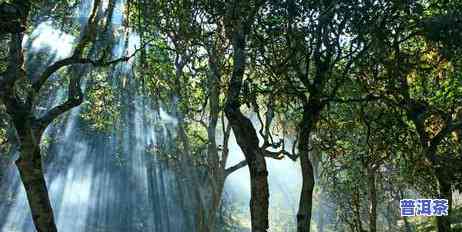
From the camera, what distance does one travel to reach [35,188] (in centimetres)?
1303

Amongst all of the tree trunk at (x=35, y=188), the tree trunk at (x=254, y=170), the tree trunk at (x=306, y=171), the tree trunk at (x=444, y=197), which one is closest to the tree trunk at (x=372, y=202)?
the tree trunk at (x=444, y=197)

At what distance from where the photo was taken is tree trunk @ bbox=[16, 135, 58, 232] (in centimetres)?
1288

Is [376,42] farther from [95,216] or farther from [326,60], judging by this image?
[95,216]

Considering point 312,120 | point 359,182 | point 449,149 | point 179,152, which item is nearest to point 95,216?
point 179,152

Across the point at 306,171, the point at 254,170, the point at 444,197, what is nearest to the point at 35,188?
the point at 254,170

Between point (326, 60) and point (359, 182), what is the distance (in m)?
13.7

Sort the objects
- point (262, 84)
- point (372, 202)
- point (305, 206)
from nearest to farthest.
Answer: point (305, 206), point (262, 84), point (372, 202)

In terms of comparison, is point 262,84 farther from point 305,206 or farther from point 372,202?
point 372,202

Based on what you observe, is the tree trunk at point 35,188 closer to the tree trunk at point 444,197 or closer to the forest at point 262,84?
the forest at point 262,84

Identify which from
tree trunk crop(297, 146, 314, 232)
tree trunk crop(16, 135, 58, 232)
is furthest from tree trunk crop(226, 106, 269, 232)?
tree trunk crop(16, 135, 58, 232)

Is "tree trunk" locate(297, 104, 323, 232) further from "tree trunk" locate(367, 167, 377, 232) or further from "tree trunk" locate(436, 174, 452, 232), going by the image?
"tree trunk" locate(367, 167, 377, 232)

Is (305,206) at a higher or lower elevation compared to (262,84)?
lower

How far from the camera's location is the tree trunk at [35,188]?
507 inches

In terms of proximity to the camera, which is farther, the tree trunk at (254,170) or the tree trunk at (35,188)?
the tree trunk at (35,188)
